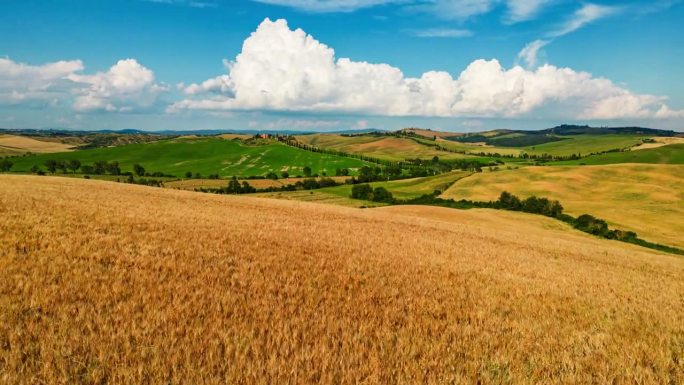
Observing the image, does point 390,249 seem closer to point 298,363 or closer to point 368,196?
point 298,363

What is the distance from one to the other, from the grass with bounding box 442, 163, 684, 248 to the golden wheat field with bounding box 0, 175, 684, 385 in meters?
71.4

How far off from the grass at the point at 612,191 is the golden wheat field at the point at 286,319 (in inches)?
2813

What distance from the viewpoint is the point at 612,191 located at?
111 m

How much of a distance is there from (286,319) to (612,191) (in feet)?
433

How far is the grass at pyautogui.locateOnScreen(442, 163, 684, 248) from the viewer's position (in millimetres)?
75312

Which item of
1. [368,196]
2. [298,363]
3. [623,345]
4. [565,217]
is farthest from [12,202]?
[368,196]

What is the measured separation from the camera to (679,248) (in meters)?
58.3

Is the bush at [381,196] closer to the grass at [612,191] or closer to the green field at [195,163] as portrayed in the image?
the grass at [612,191]

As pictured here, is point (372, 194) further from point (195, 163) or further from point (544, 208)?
point (195, 163)

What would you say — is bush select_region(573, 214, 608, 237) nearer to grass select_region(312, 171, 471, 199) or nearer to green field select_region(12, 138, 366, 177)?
grass select_region(312, 171, 471, 199)

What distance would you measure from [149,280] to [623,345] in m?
9.10

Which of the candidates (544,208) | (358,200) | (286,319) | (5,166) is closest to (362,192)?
(358,200)

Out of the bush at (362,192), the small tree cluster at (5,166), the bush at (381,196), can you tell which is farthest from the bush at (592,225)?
the small tree cluster at (5,166)

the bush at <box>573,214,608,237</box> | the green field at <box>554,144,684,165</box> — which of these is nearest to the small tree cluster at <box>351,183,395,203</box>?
the bush at <box>573,214,608,237</box>
